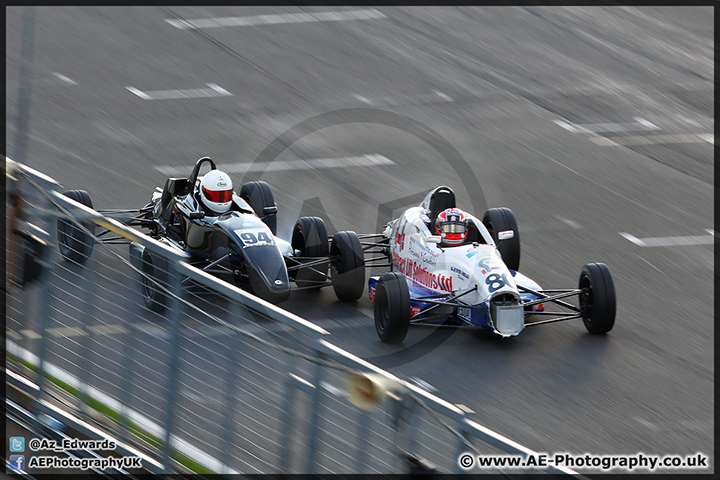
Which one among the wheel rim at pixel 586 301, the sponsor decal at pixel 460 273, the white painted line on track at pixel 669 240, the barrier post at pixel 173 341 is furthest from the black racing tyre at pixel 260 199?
the barrier post at pixel 173 341

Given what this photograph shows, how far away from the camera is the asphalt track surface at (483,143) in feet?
40.4

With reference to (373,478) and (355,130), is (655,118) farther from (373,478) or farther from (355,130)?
(373,478)

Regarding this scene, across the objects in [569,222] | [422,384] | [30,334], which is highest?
[30,334]

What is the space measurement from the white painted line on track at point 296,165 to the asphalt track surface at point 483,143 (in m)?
0.14

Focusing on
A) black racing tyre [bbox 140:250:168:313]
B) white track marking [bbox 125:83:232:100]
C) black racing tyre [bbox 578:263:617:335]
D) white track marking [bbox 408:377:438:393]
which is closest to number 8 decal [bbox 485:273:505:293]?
black racing tyre [bbox 578:263:617:335]

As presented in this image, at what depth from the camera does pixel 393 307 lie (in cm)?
1243

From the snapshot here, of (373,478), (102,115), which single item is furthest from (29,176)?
(102,115)

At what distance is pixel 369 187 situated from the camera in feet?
61.4

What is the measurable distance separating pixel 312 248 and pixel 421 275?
156 cm

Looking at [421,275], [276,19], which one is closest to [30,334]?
[421,275]

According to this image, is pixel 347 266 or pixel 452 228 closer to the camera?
pixel 452 228

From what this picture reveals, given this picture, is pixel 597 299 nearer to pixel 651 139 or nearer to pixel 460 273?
pixel 460 273

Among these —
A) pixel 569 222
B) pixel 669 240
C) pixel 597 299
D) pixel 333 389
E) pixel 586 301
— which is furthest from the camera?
pixel 569 222

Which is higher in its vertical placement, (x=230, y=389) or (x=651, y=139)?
(x=230, y=389)
